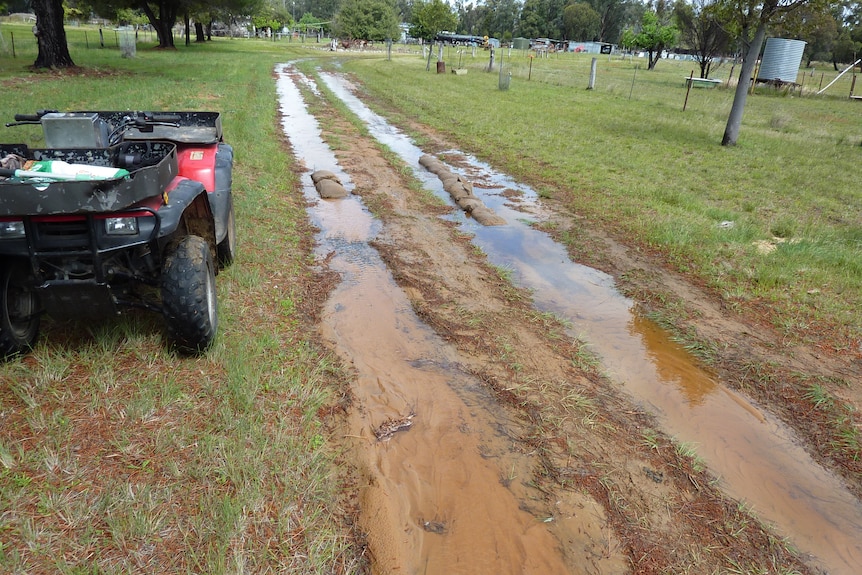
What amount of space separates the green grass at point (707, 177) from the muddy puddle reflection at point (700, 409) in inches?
52.2

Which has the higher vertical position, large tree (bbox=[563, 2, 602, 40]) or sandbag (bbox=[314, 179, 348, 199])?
large tree (bbox=[563, 2, 602, 40])

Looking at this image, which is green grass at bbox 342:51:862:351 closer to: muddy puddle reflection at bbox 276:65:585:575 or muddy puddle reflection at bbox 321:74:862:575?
muddy puddle reflection at bbox 321:74:862:575

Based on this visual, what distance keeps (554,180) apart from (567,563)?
8361 millimetres

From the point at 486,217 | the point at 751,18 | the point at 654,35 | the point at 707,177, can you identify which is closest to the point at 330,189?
the point at 486,217

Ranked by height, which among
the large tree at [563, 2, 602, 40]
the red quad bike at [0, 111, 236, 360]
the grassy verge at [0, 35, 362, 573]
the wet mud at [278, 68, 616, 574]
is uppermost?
the large tree at [563, 2, 602, 40]

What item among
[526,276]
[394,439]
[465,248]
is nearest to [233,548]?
[394,439]

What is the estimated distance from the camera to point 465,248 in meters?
6.82

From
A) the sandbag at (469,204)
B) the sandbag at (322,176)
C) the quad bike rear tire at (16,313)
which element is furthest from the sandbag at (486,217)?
the quad bike rear tire at (16,313)

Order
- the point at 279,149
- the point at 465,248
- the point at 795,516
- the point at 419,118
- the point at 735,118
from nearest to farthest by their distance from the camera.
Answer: the point at 795,516
the point at 465,248
the point at 279,149
the point at 735,118
the point at 419,118

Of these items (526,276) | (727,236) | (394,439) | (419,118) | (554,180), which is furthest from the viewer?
(419,118)

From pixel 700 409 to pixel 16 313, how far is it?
185 inches

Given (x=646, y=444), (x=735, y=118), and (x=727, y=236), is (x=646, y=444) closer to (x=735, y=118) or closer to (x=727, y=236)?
(x=727, y=236)

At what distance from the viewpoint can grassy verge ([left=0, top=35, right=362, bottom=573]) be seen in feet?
8.32

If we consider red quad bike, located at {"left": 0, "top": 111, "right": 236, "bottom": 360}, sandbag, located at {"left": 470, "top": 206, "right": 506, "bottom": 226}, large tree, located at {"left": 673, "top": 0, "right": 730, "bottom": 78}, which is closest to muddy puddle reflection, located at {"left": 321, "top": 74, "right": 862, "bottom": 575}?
sandbag, located at {"left": 470, "top": 206, "right": 506, "bottom": 226}
